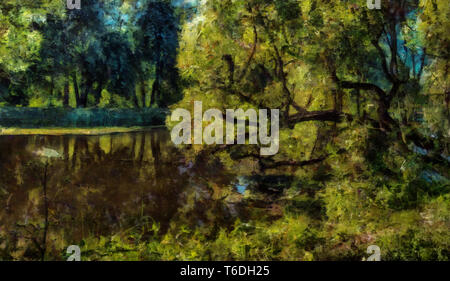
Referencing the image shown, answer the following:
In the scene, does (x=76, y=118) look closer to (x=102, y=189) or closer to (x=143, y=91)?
(x=143, y=91)

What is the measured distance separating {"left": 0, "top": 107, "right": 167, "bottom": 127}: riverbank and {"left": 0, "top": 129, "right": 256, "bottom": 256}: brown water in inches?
10.5

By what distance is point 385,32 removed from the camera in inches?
200

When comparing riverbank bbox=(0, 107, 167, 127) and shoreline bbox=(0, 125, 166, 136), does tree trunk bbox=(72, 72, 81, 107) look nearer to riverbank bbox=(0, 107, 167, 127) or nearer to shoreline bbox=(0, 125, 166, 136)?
riverbank bbox=(0, 107, 167, 127)

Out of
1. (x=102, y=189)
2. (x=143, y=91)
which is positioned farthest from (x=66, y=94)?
(x=102, y=189)

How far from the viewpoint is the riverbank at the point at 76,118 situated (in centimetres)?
711

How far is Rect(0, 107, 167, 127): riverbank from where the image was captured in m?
7.11

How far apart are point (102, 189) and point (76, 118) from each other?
227cm

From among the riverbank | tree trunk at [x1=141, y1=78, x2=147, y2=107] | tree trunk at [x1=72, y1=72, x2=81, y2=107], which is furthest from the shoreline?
tree trunk at [x1=72, y1=72, x2=81, y2=107]

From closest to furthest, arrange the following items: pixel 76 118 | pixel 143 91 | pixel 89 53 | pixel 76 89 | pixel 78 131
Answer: pixel 89 53 < pixel 143 91 < pixel 76 89 < pixel 78 131 < pixel 76 118

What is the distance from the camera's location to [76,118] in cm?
779

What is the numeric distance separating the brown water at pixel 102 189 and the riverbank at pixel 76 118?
27cm

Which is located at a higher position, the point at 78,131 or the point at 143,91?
the point at 143,91
